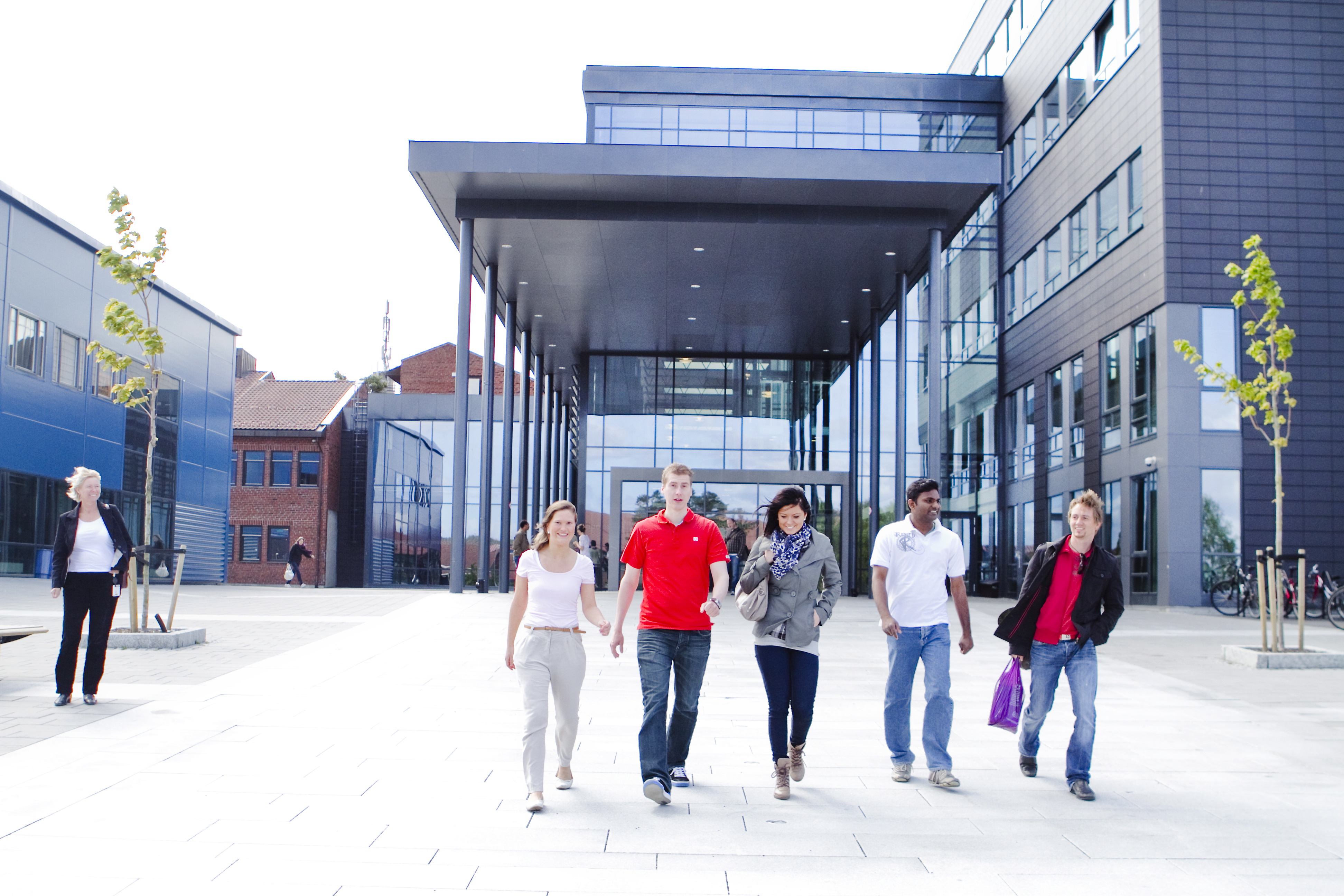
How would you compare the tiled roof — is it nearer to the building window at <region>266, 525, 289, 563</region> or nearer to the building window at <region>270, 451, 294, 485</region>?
the building window at <region>270, 451, 294, 485</region>

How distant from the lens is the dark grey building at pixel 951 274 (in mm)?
21672

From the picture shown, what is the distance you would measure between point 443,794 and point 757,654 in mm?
1812

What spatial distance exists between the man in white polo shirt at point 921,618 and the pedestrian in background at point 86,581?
5.65 metres

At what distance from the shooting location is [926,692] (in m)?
6.28

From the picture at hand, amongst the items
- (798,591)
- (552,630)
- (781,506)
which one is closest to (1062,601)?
(798,591)

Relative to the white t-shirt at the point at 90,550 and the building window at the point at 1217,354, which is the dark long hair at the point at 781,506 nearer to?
the white t-shirt at the point at 90,550

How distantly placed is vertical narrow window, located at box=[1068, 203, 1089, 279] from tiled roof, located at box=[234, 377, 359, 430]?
3043 centimetres

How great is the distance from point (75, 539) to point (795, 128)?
2279cm

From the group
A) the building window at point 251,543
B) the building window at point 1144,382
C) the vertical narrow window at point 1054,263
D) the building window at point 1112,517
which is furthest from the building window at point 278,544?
the building window at point 1144,382

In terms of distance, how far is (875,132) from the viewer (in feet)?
96.1

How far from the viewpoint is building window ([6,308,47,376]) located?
2523 centimetres

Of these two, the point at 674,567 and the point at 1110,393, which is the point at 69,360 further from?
the point at 674,567

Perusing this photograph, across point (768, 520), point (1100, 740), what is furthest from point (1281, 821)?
point (768, 520)

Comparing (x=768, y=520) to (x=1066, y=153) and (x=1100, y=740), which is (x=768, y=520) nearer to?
(x=1100, y=740)
